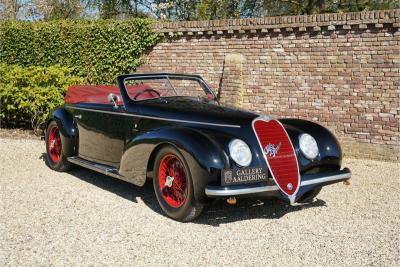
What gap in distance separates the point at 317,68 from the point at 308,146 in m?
4.37

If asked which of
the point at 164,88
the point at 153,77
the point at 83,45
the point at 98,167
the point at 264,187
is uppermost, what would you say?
the point at 83,45

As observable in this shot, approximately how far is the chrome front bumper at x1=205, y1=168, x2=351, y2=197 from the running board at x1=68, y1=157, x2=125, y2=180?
63.2 inches

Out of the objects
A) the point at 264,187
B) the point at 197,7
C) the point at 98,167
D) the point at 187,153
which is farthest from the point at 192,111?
the point at 197,7

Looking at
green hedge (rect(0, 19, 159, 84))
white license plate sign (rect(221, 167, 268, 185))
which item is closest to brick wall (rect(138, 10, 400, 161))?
green hedge (rect(0, 19, 159, 84))

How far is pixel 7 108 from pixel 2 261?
767 centimetres

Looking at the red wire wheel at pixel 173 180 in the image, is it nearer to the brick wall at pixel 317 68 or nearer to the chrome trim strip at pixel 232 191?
the chrome trim strip at pixel 232 191

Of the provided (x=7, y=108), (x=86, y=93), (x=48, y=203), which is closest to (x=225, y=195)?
(x=48, y=203)

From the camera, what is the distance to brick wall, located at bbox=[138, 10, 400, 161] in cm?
855

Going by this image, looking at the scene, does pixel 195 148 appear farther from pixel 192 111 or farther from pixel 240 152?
pixel 192 111

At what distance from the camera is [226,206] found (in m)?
5.46

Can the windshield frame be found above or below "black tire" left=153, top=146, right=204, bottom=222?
above

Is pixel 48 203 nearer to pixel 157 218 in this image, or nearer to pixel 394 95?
pixel 157 218

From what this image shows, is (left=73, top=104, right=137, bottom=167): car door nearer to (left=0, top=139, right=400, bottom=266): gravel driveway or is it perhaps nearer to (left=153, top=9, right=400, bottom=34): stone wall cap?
(left=0, top=139, right=400, bottom=266): gravel driveway

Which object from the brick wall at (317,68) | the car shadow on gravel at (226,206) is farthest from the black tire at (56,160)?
the brick wall at (317,68)
